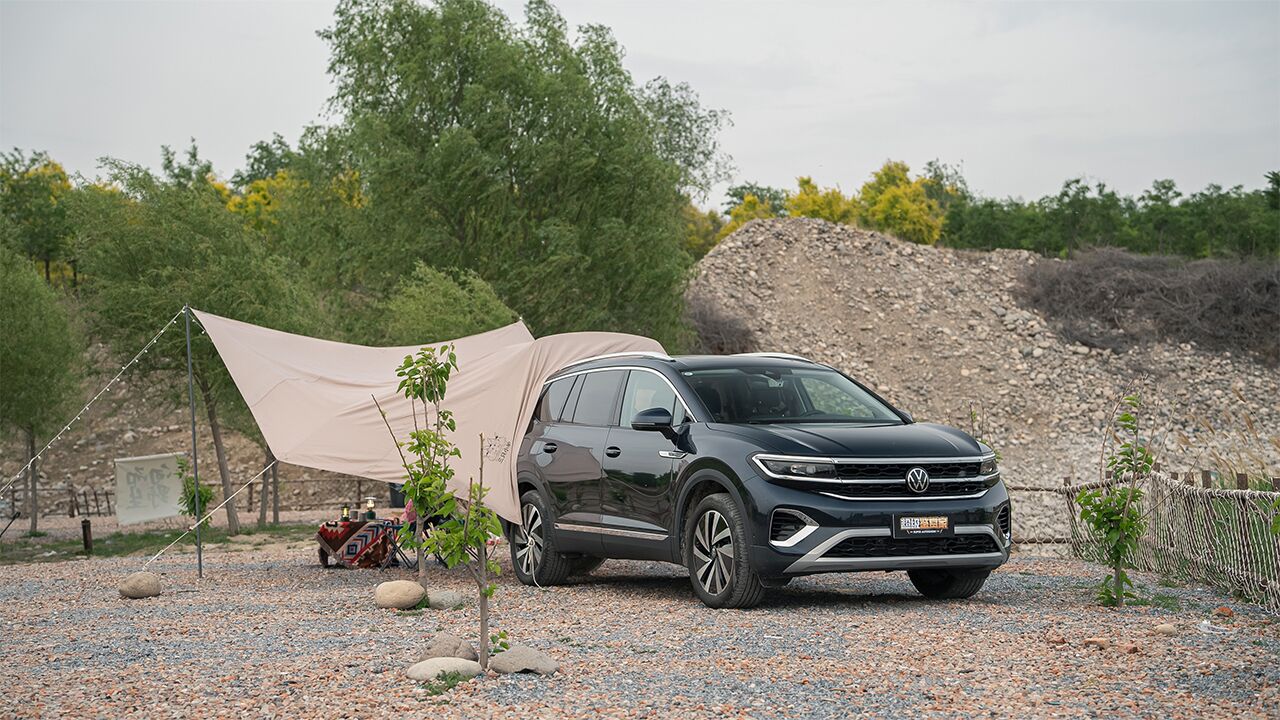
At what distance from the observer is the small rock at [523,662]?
719 centimetres

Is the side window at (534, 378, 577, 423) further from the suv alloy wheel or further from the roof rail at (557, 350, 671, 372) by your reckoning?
the suv alloy wheel

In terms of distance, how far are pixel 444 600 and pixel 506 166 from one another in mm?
23630

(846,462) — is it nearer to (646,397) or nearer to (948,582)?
(948,582)

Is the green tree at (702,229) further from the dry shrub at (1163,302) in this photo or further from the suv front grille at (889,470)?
the suv front grille at (889,470)

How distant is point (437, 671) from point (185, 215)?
61.4ft

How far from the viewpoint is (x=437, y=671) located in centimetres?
707

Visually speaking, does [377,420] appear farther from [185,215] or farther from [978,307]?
[978,307]

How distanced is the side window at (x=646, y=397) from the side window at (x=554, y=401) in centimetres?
93

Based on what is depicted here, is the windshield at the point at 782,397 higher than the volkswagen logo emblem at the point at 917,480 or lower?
higher

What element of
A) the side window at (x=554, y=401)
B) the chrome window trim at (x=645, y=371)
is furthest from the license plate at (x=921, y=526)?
the side window at (x=554, y=401)

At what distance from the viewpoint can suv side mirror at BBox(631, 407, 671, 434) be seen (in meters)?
10.4

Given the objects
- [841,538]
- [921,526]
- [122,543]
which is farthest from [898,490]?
[122,543]

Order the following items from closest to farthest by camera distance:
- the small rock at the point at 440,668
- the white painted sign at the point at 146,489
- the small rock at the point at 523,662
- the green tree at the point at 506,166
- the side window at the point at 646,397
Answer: the small rock at the point at 440,668 < the small rock at the point at 523,662 < the side window at the point at 646,397 < the white painted sign at the point at 146,489 < the green tree at the point at 506,166

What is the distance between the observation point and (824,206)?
2837 inches
